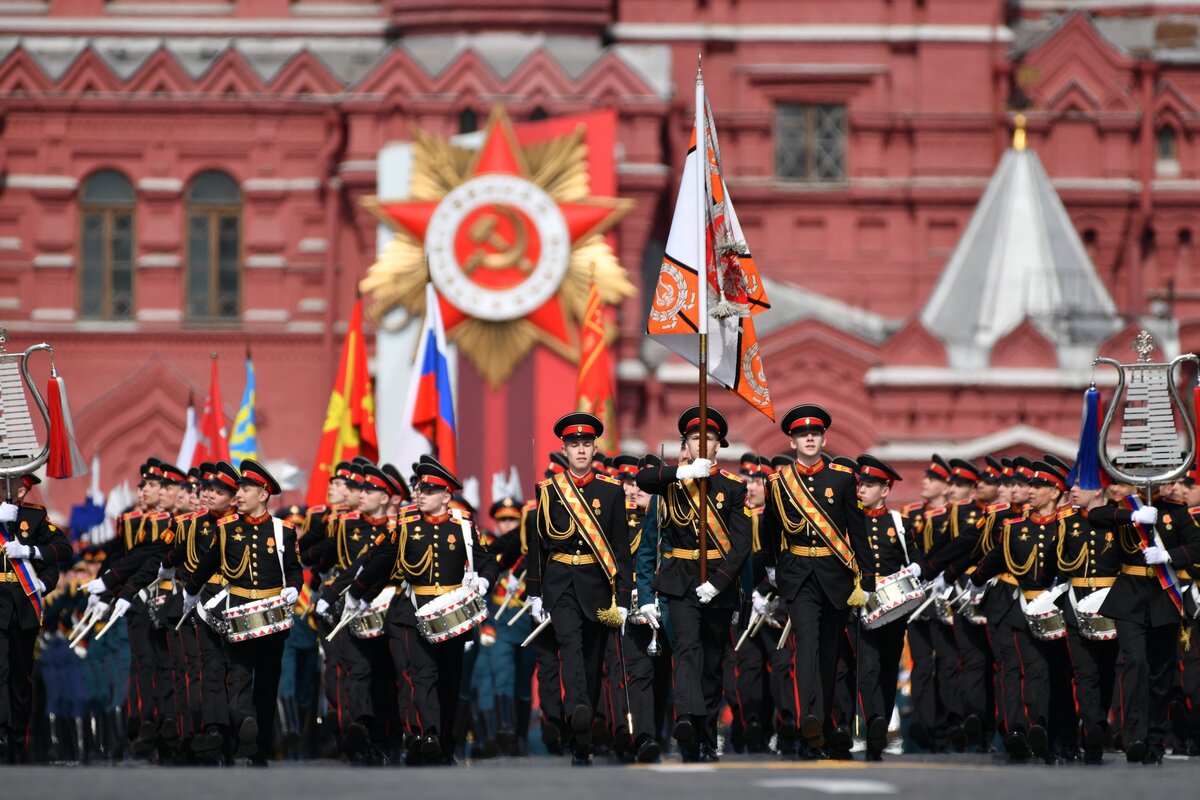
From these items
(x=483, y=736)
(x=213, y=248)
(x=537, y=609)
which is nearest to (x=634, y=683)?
(x=537, y=609)

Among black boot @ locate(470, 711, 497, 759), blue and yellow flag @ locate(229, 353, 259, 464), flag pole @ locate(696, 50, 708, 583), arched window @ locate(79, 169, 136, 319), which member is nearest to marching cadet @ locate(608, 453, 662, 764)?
flag pole @ locate(696, 50, 708, 583)

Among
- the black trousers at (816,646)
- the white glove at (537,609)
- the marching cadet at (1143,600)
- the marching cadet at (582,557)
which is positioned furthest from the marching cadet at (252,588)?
the marching cadet at (1143,600)

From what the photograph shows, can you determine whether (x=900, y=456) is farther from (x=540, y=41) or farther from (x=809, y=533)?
(x=809, y=533)

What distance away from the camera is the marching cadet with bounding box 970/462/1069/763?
14.1 meters

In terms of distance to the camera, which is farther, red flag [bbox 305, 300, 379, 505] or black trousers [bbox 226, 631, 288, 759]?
red flag [bbox 305, 300, 379, 505]

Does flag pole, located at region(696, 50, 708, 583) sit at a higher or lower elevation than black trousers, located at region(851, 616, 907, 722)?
higher

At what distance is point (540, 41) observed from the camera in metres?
29.1

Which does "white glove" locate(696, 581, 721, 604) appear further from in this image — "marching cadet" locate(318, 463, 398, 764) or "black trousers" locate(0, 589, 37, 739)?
"black trousers" locate(0, 589, 37, 739)

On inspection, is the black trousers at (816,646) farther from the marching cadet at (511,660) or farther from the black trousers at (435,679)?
the marching cadet at (511,660)

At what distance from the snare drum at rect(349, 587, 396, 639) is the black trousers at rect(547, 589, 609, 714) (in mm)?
1312

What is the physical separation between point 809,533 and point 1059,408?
1482cm

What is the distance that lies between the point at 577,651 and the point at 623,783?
2.70m

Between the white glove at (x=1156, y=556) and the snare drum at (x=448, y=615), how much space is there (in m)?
3.74

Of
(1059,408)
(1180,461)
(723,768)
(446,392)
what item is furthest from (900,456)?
(723,768)
